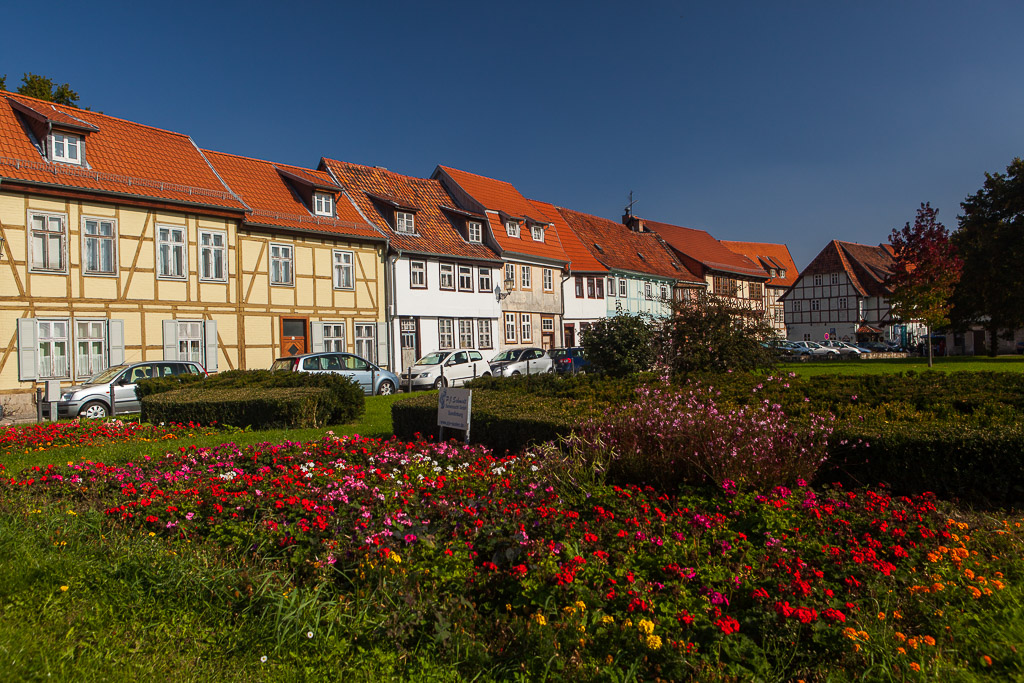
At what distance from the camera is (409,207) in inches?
1303

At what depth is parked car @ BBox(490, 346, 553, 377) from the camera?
92.4 feet

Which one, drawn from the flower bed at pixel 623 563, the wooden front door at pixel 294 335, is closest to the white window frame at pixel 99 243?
the wooden front door at pixel 294 335

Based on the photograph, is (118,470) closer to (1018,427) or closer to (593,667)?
(593,667)

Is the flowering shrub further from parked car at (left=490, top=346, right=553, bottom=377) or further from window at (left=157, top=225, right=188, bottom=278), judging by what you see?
window at (left=157, top=225, right=188, bottom=278)

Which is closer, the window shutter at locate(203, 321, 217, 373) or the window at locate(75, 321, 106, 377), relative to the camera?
the window at locate(75, 321, 106, 377)

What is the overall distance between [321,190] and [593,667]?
28.5 metres

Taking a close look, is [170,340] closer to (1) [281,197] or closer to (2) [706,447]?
(1) [281,197]

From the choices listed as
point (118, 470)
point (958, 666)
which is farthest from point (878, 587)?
point (118, 470)

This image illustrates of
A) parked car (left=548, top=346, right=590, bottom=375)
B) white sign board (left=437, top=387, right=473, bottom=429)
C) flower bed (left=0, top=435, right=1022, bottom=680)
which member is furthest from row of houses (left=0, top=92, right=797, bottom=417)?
flower bed (left=0, top=435, right=1022, bottom=680)

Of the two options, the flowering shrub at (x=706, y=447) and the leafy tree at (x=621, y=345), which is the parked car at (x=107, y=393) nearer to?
the leafy tree at (x=621, y=345)

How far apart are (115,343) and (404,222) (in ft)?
45.5

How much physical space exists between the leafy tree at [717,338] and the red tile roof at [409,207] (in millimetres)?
17888

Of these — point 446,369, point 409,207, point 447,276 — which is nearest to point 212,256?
point 446,369

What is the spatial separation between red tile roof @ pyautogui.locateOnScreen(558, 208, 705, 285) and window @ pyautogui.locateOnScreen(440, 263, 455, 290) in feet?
46.7
